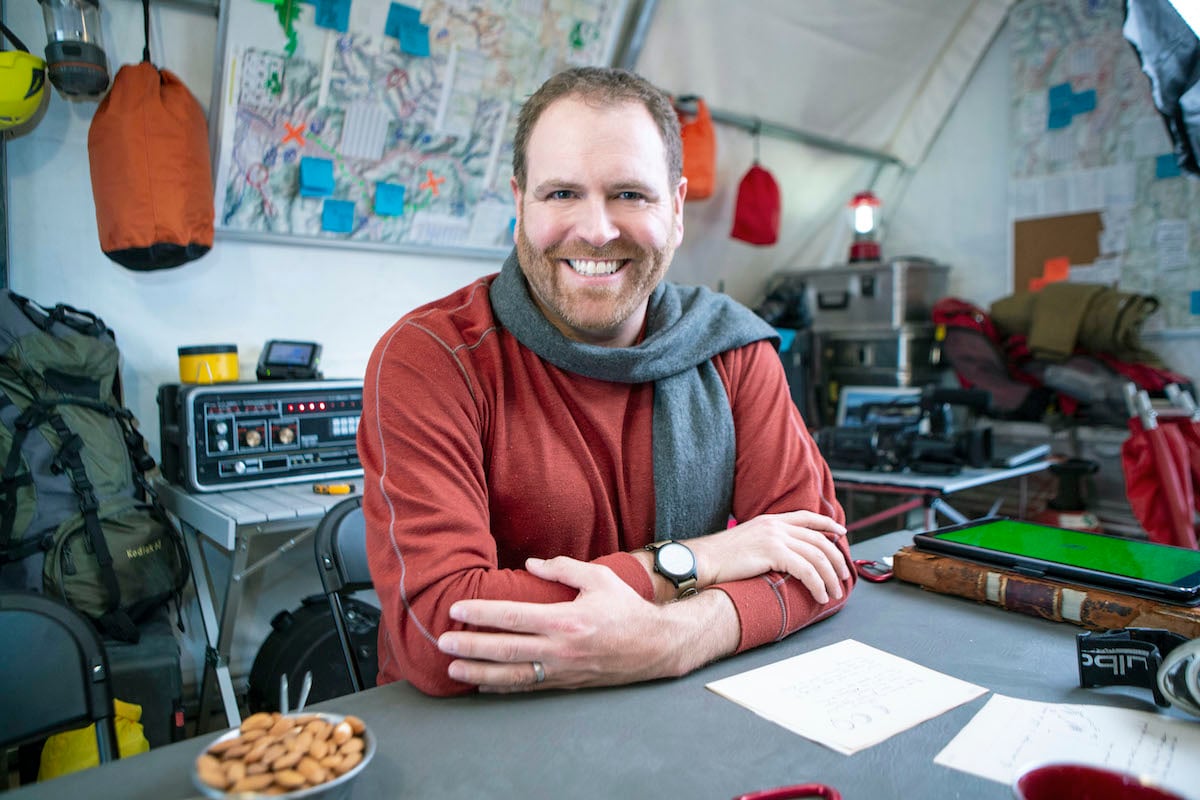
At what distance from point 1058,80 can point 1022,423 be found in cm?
191

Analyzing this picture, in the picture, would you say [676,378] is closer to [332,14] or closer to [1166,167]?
[332,14]

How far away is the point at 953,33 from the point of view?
4.54 metres

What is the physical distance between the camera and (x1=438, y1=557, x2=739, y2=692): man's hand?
0.91 meters

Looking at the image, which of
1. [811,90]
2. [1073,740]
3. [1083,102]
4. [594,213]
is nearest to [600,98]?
[594,213]

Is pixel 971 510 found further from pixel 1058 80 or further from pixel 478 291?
pixel 478 291

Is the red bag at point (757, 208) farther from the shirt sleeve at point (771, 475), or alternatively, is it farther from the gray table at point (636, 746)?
the gray table at point (636, 746)

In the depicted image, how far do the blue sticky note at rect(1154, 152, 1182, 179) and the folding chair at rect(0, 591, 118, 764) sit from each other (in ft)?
15.1

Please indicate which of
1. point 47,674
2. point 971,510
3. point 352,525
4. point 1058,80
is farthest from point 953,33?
point 47,674

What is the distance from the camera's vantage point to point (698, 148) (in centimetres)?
359

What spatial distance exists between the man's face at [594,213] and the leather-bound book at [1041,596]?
64 cm

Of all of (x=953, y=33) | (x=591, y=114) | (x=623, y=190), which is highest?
(x=953, y=33)

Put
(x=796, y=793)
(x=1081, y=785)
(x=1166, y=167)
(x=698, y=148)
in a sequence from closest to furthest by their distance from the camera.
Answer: (x=1081, y=785), (x=796, y=793), (x=698, y=148), (x=1166, y=167)

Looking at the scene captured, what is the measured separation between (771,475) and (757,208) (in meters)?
2.94

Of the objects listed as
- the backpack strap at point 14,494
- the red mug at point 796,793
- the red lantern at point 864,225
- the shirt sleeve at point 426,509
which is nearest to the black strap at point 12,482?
the backpack strap at point 14,494
